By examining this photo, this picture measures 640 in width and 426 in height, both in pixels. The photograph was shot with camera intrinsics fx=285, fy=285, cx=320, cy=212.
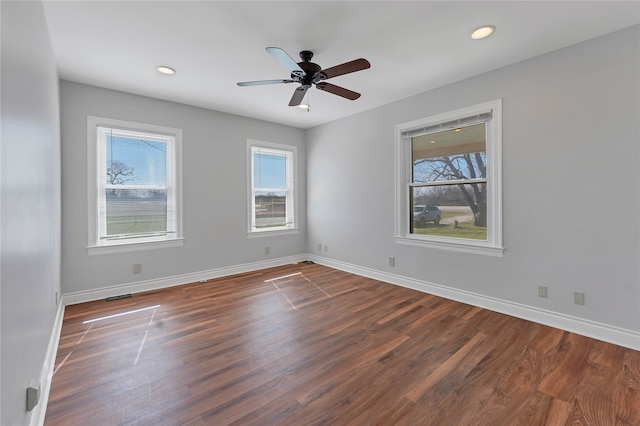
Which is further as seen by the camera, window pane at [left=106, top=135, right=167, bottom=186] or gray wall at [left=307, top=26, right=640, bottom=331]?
window pane at [left=106, top=135, right=167, bottom=186]

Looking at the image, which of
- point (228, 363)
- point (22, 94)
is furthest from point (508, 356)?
point (22, 94)

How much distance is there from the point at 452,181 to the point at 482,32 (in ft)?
5.46

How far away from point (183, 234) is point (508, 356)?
4119 millimetres

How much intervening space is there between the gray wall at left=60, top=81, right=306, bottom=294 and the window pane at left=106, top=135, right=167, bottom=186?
0.90ft

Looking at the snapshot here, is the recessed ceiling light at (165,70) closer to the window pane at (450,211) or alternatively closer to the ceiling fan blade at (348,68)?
the ceiling fan blade at (348,68)

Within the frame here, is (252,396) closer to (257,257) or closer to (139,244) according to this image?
(139,244)

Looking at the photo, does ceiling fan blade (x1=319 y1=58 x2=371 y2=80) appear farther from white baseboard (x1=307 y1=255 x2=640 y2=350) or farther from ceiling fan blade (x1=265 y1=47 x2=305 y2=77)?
white baseboard (x1=307 y1=255 x2=640 y2=350)

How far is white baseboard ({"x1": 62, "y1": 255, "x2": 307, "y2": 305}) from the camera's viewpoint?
3.46 metres

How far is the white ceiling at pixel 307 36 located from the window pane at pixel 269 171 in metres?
1.72

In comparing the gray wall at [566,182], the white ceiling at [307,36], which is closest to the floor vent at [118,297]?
the white ceiling at [307,36]

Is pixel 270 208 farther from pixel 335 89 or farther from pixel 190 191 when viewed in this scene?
pixel 335 89

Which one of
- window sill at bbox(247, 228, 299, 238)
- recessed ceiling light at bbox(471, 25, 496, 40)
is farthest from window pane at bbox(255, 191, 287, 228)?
recessed ceiling light at bbox(471, 25, 496, 40)

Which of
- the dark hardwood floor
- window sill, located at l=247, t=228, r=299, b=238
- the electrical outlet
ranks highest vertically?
window sill, located at l=247, t=228, r=299, b=238

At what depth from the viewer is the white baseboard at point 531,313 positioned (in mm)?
2459
